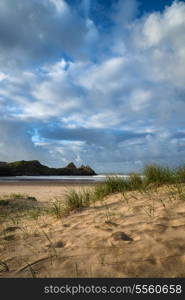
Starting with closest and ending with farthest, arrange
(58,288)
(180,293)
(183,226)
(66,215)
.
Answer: (180,293)
(58,288)
(183,226)
(66,215)

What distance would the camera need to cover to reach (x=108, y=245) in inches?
139

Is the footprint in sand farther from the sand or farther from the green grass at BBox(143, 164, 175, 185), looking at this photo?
the green grass at BBox(143, 164, 175, 185)

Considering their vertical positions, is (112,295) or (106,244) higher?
(106,244)

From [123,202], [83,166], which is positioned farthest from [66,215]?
[83,166]

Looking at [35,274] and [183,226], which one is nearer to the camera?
[35,274]

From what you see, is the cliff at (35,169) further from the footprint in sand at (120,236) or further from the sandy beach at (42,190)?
the footprint in sand at (120,236)

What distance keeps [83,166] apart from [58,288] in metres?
49.2

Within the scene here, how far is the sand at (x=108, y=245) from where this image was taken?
295 cm

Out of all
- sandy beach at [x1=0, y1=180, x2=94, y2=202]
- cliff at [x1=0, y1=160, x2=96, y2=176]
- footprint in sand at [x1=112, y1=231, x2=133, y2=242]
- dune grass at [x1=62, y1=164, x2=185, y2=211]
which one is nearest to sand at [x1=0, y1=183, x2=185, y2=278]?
footprint in sand at [x1=112, y1=231, x2=133, y2=242]

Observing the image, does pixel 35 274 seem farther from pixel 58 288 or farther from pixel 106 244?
pixel 106 244

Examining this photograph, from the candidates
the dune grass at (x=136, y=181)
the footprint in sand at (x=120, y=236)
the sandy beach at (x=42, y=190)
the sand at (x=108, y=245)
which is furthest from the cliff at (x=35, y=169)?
the footprint in sand at (x=120, y=236)

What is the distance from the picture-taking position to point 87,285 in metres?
2.71

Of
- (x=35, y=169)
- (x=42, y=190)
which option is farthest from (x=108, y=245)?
(x=35, y=169)

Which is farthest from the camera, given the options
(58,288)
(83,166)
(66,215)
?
(83,166)
